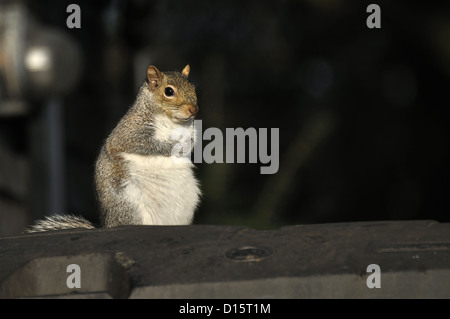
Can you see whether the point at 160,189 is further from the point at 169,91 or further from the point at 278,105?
the point at 278,105

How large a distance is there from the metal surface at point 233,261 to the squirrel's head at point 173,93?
2.23 feet

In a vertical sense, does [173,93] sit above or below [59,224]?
above

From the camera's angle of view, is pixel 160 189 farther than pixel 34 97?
No

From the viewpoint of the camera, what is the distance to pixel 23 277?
1.61 meters

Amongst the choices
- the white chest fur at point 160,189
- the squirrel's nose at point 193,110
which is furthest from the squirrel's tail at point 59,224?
the squirrel's nose at point 193,110

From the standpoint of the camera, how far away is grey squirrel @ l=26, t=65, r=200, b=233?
7.88 ft

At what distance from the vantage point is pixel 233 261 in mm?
1558

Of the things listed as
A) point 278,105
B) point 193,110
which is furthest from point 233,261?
point 278,105

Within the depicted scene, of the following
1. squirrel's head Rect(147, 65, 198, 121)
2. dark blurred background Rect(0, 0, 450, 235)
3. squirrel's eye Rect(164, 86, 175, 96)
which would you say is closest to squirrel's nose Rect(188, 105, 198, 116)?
squirrel's head Rect(147, 65, 198, 121)

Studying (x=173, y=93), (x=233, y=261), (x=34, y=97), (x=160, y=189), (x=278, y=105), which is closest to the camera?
(x=233, y=261)

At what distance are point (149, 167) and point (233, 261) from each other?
3.19 ft

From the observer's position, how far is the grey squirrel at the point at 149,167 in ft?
7.88

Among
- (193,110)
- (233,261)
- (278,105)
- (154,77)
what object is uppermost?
(278,105)

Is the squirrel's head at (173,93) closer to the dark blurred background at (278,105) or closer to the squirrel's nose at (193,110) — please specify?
the squirrel's nose at (193,110)
